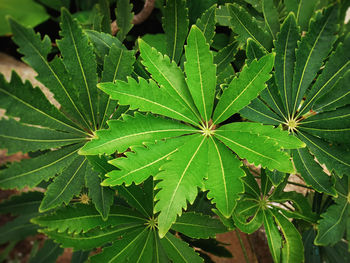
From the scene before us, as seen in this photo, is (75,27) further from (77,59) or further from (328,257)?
(328,257)

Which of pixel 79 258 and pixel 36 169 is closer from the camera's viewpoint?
pixel 36 169

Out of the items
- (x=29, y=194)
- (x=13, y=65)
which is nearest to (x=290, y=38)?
(x=29, y=194)

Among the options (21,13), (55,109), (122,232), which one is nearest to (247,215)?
(122,232)

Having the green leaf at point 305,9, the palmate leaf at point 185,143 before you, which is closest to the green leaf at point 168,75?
the palmate leaf at point 185,143

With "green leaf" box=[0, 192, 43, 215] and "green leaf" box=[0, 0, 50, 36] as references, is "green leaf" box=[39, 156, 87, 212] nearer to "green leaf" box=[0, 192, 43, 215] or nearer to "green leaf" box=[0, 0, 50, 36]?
"green leaf" box=[0, 192, 43, 215]

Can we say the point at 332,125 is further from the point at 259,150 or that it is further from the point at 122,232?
the point at 122,232
